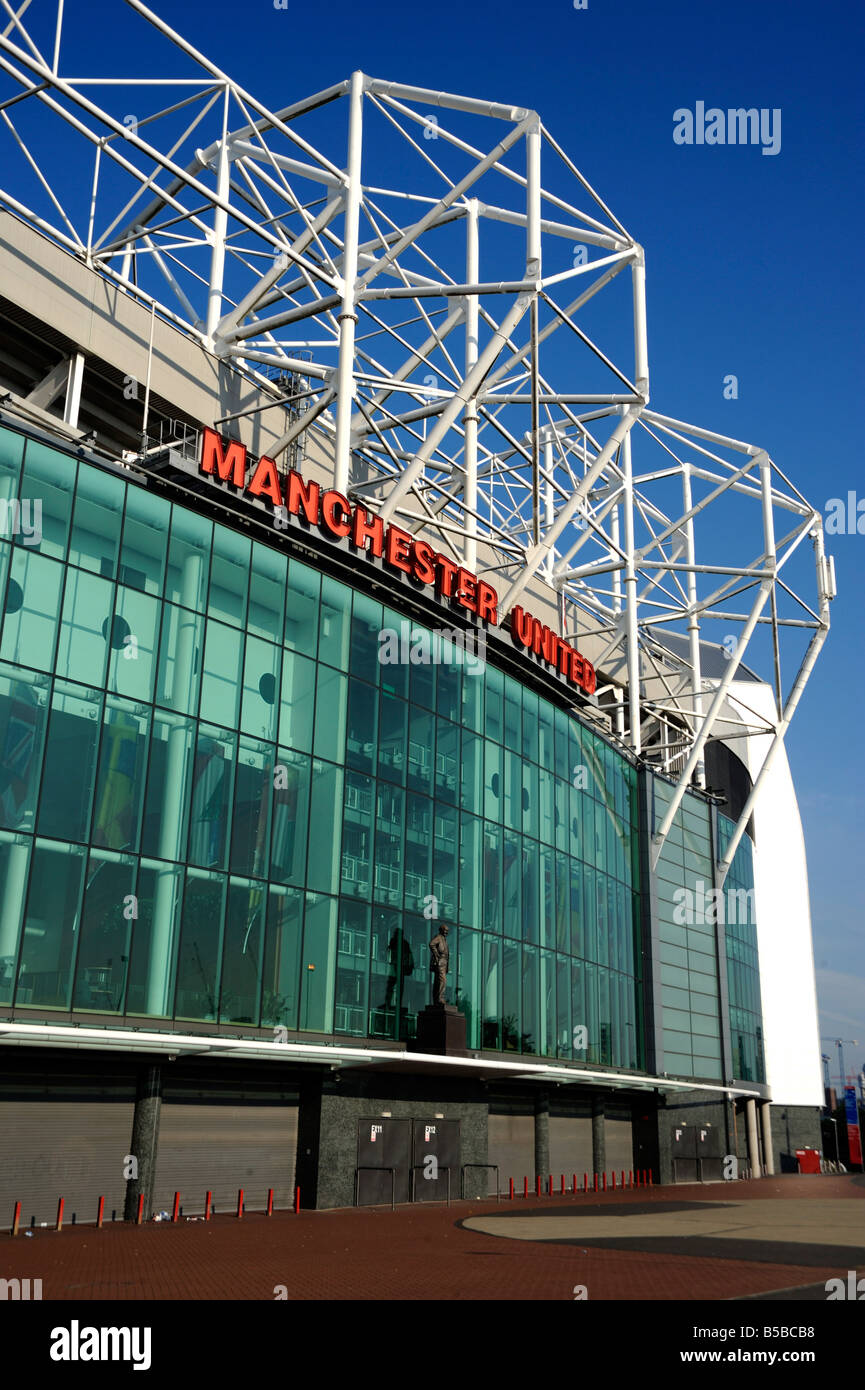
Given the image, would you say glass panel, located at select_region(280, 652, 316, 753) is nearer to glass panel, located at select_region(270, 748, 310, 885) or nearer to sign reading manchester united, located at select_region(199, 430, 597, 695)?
glass panel, located at select_region(270, 748, 310, 885)

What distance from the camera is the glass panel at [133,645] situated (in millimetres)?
28297

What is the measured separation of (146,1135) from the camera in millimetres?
27703

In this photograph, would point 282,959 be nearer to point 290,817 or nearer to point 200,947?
point 200,947

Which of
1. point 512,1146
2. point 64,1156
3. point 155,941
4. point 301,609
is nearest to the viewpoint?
point 64,1156

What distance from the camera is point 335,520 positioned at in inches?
1406

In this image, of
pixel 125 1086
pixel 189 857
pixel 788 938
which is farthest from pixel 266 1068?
pixel 788 938

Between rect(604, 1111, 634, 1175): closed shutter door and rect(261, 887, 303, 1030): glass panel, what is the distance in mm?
23797

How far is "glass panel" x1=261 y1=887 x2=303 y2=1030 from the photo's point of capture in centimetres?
3097

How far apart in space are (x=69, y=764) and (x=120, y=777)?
58.1 inches

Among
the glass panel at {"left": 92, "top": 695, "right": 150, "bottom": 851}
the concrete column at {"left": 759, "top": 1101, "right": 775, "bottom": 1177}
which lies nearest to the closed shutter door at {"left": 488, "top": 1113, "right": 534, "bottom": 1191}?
the glass panel at {"left": 92, "top": 695, "right": 150, "bottom": 851}

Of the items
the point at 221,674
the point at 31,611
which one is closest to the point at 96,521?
the point at 31,611

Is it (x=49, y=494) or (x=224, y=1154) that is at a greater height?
(x=49, y=494)

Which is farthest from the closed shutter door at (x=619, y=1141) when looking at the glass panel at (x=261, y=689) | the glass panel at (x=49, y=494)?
the glass panel at (x=49, y=494)

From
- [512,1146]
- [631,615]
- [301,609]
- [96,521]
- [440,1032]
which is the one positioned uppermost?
[631,615]
